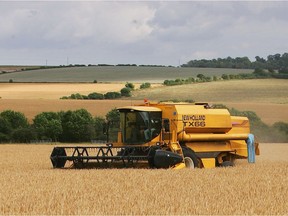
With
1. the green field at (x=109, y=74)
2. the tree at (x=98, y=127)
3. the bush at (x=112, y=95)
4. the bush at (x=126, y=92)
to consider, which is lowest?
the tree at (x=98, y=127)

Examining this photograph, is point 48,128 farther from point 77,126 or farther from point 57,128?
point 77,126

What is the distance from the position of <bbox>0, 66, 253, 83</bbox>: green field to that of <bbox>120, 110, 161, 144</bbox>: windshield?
141 feet

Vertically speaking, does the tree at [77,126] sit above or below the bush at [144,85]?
below

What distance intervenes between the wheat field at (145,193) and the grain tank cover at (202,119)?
11.9ft

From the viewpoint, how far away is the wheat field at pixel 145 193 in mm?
10164

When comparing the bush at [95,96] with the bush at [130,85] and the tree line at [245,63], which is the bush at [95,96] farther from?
the tree line at [245,63]

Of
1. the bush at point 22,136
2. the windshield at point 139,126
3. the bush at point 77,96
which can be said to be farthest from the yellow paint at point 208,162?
the bush at point 77,96

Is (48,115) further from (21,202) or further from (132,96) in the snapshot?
(21,202)

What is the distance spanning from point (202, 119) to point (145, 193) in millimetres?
9161

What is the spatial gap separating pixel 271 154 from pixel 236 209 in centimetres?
1864

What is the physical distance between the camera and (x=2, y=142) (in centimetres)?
4616

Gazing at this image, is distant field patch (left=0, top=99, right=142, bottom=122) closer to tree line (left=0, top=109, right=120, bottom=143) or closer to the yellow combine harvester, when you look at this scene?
tree line (left=0, top=109, right=120, bottom=143)

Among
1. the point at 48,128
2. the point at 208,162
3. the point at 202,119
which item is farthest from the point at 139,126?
the point at 48,128

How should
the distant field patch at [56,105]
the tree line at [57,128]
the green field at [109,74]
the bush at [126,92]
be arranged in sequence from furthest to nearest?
the green field at [109,74], the bush at [126,92], the distant field patch at [56,105], the tree line at [57,128]
